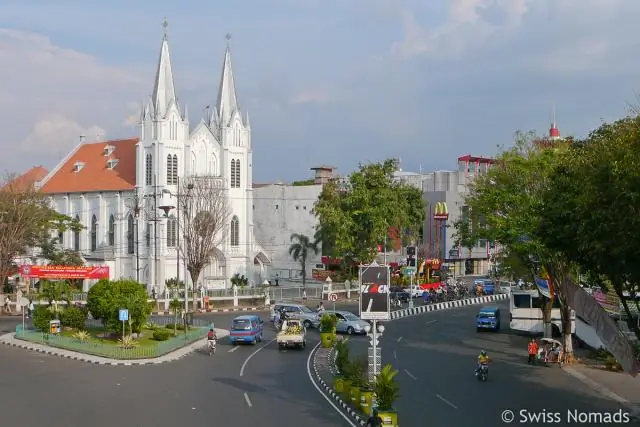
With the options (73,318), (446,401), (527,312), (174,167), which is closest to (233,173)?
(174,167)

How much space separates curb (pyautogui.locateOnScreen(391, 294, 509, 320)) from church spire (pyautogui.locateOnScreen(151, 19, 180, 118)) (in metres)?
30.9

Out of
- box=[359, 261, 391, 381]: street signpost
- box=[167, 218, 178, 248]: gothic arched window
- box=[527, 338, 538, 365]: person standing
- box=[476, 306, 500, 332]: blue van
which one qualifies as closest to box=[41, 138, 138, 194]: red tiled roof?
box=[167, 218, 178, 248]: gothic arched window

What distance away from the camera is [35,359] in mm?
33906

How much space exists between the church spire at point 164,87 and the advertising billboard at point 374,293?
181ft

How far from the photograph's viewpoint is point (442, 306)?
61.7 metres

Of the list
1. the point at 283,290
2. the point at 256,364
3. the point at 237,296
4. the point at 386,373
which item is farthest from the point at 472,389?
the point at 283,290

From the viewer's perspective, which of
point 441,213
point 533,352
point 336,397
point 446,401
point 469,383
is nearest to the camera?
point 446,401

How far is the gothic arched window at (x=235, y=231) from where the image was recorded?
77.9 meters

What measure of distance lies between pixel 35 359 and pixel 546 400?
21353mm

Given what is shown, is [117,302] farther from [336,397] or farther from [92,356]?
[336,397]

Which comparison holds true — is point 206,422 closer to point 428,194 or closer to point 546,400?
point 546,400

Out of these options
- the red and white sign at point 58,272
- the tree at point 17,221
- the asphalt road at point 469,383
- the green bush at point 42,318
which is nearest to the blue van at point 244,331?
the asphalt road at point 469,383

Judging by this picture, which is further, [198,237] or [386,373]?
[198,237]

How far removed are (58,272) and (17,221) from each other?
516cm
